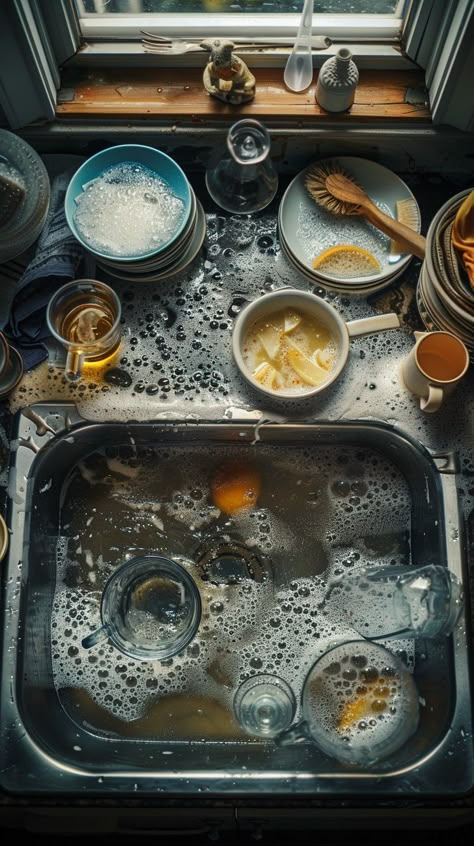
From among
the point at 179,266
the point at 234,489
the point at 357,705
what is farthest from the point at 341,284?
the point at 357,705

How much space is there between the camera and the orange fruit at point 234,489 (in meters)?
1.23

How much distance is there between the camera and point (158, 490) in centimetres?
124

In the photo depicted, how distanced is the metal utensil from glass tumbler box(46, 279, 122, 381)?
422 millimetres

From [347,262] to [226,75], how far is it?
32cm

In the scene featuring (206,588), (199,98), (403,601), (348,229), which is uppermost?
(199,98)

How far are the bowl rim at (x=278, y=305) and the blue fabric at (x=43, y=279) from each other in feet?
0.84

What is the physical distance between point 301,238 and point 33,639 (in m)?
0.72

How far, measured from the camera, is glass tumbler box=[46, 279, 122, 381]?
1.17m

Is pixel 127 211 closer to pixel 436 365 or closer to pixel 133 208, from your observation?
pixel 133 208

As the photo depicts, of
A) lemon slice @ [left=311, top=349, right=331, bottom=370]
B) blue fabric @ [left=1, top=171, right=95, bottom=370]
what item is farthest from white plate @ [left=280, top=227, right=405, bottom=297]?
blue fabric @ [left=1, top=171, right=95, bottom=370]

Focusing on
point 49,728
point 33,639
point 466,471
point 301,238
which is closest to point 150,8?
point 301,238

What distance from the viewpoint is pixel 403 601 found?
1.08 metres

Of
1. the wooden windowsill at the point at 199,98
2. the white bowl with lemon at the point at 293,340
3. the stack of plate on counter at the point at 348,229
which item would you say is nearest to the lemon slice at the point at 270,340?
the white bowl with lemon at the point at 293,340

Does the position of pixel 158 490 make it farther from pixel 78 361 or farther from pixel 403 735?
pixel 403 735
